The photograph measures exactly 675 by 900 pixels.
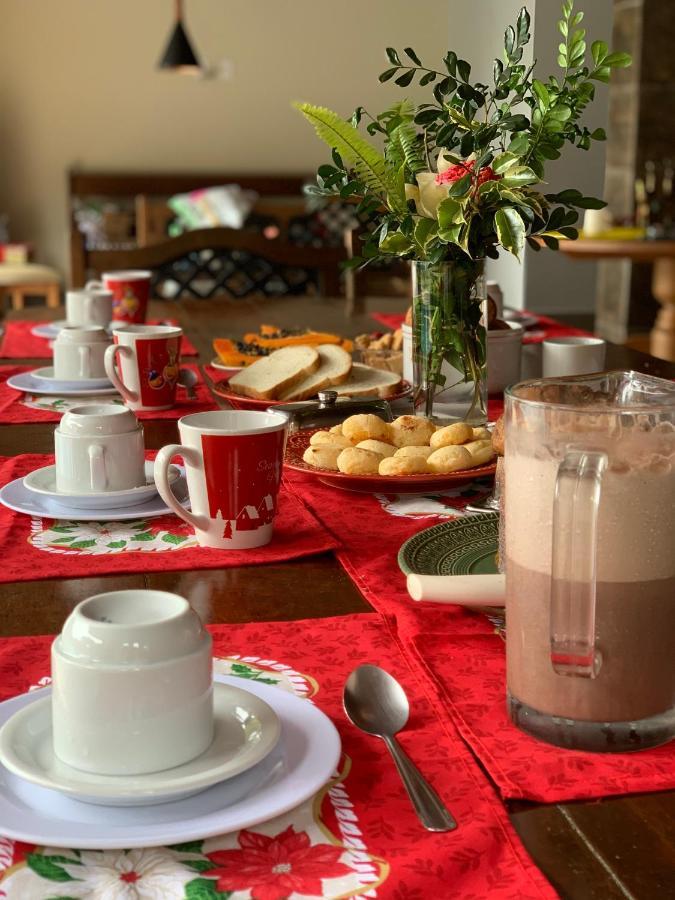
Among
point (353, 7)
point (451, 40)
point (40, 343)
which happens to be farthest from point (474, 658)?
point (353, 7)

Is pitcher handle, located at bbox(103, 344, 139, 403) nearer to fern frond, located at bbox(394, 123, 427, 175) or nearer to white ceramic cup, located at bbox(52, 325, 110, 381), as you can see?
white ceramic cup, located at bbox(52, 325, 110, 381)

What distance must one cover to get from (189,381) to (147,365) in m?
0.16

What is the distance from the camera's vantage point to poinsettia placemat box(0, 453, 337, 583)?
0.87 m

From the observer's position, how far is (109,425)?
3.35 feet

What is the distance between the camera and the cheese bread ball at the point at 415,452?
3.43 feet

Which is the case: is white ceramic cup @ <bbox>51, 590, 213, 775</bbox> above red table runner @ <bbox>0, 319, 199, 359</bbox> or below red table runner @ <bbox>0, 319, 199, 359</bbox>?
above

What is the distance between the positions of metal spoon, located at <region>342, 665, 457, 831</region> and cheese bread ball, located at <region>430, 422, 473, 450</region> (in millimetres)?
460

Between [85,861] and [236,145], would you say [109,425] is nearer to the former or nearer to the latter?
[85,861]

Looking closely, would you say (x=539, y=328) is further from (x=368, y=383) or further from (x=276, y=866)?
(x=276, y=866)

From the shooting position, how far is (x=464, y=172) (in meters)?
1.13

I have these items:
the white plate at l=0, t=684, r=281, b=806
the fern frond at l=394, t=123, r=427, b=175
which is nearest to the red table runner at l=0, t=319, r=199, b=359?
the fern frond at l=394, t=123, r=427, b=175

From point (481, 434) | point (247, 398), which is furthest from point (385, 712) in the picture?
point (247, 398)

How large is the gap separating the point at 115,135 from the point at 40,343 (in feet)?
14.6

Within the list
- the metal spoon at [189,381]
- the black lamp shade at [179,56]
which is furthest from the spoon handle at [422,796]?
the black lamp shade at [179,56]
